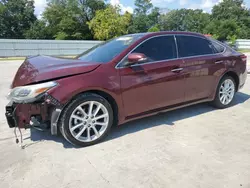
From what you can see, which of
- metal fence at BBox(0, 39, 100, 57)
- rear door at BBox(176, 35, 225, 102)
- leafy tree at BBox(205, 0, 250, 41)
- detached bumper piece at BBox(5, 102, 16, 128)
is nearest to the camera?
detached bumper piece at BBox(5, 102, 16, 128)

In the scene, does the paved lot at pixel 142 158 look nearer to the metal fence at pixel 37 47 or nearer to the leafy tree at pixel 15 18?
the metal fence at pixel 37 47

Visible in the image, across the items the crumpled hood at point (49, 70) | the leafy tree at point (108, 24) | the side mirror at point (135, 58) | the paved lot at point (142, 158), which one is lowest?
the paved lot at point (142, 158)

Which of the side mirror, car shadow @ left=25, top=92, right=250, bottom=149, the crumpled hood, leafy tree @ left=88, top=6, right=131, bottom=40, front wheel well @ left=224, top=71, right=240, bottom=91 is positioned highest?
leafy tree @ left=88, top=6, right=131, bottom=40

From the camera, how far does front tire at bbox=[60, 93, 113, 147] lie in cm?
287

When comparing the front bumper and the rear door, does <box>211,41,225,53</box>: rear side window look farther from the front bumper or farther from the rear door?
the front bumper

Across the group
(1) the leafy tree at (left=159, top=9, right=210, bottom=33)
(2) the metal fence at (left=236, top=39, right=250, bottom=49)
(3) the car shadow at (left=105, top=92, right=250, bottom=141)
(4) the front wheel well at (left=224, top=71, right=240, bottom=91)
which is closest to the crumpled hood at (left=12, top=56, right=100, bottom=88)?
(3) the car shadow at (left=105, top=92, right=250, bottom=141)

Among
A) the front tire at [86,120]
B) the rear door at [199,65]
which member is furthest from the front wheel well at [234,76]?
the front tire at [86,120]

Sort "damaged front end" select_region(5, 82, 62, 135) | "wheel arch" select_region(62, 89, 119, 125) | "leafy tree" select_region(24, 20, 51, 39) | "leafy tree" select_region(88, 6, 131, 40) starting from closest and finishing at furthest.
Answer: "damaged front end" select_region(5, 82, 62, 135), "wheel arch" select_region(62, 89, 119, 125), "leafy tree" select_region(88, 6, 131, 40), "leafy tree" select_region(24, 20, 51, 39)

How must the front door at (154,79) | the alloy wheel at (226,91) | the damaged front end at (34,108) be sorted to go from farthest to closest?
the alloy wheel at (226,91) → the front door at (154,79) → the damaged front end at (34,108)

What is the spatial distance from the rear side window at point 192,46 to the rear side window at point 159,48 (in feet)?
0.56

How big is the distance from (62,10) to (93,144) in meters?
43.9

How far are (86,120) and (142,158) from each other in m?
0.92

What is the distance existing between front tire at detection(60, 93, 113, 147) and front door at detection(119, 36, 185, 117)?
362 millimetres

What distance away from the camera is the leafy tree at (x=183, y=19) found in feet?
177
